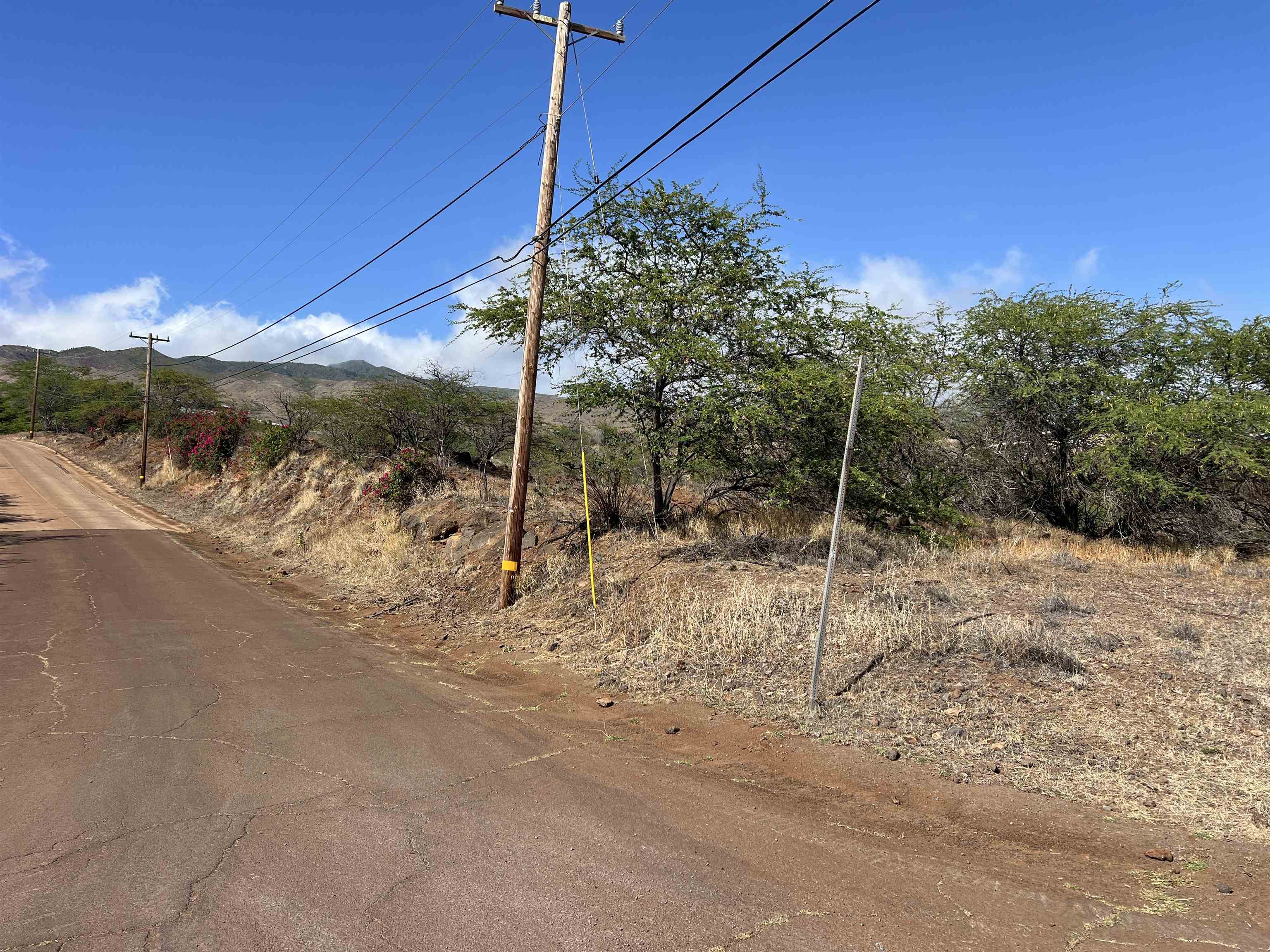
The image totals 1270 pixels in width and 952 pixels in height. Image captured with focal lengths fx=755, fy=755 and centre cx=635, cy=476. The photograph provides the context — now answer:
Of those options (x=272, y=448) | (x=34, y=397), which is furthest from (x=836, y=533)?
(x=34, y=397)

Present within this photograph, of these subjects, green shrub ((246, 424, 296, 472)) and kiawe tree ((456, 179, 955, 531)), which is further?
green shrub ((246, 424, 296, 472))

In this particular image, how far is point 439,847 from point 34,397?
256 feet

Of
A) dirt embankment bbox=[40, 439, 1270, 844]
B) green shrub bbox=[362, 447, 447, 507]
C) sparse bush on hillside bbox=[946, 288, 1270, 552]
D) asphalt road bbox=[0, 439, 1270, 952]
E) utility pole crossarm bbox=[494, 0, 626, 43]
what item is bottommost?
asphalt road bbox=[0, 439, 1270, 952]

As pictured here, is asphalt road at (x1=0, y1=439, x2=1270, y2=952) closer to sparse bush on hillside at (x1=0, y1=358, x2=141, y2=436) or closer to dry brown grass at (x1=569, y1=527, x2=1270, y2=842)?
dry brown grass at (x1=569, y1=527, x2=1270, y2=842)

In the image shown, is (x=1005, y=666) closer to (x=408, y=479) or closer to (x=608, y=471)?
(x=608, y=471)

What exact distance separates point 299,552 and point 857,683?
15691 millimetres

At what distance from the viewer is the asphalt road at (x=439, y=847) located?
3.69m

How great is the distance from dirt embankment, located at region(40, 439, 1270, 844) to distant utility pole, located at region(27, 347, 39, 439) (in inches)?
2473

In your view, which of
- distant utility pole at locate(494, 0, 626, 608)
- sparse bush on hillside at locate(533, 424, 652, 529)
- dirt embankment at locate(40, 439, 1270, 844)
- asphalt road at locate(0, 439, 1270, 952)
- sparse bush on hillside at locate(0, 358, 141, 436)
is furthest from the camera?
sparse bush on hillside at locate(0, 358, 141, 436)

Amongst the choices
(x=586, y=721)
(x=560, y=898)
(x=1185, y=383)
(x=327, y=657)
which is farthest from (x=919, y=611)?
(x=1185, y=383)

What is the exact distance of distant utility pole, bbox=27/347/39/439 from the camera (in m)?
63.1

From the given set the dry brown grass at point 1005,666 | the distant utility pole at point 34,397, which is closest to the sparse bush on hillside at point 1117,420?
the dry brown grass at point 1005,666

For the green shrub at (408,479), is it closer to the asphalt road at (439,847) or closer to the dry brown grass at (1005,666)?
the dry brown grass at (1005,666)

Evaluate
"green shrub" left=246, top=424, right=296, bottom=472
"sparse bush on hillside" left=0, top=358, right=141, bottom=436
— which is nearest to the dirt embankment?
"green shrub" left=246, top=424, right=296, bottom=472
